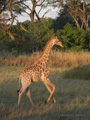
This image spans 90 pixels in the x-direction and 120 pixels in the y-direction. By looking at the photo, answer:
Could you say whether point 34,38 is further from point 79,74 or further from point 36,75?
point 36,75

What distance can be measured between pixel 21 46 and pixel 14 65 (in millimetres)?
8460

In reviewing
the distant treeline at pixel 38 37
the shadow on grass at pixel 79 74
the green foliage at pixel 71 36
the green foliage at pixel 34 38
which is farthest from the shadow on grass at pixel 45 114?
the green foliage at pixel 71 36

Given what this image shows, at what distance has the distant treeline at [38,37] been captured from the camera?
2577 cm

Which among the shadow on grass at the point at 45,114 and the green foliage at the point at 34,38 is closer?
the shadow on grass at the point at 45,114

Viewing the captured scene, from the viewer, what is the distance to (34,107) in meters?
7.04

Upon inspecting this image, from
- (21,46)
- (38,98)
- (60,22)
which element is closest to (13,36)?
(21,46)

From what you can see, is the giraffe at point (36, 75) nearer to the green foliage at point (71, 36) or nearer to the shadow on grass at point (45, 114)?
the shadow on grass at point (45, 114)

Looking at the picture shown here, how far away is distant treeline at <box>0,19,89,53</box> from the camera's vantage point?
2577 cm

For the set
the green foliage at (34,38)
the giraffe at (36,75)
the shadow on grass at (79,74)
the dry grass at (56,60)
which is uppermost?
the green foliage at (34,38)

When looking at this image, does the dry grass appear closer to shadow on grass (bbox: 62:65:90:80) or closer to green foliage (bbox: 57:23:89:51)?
shadow on grass (bbox: 62:65:90:80)

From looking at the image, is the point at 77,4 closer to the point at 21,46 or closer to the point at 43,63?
the point at 21,46

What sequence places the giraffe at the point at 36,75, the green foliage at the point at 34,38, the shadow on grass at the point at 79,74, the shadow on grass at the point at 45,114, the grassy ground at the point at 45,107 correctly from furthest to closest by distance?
the green foliage at the point at 34,38, the shadow on grass at the point at 79,74, the giraffe at the point at 36,75, the grassy ground at the point at 45,107, the shadow on grass at the point at 45,114

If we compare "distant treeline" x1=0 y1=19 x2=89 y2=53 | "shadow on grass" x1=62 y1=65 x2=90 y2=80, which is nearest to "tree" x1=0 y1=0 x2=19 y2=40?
"distant treeline" x1=0 y1=19 x2=89 y2=53

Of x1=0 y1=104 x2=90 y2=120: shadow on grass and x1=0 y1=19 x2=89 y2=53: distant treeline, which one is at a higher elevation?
x1=0 y1=19 x2=89 y2=53: distant treeline
